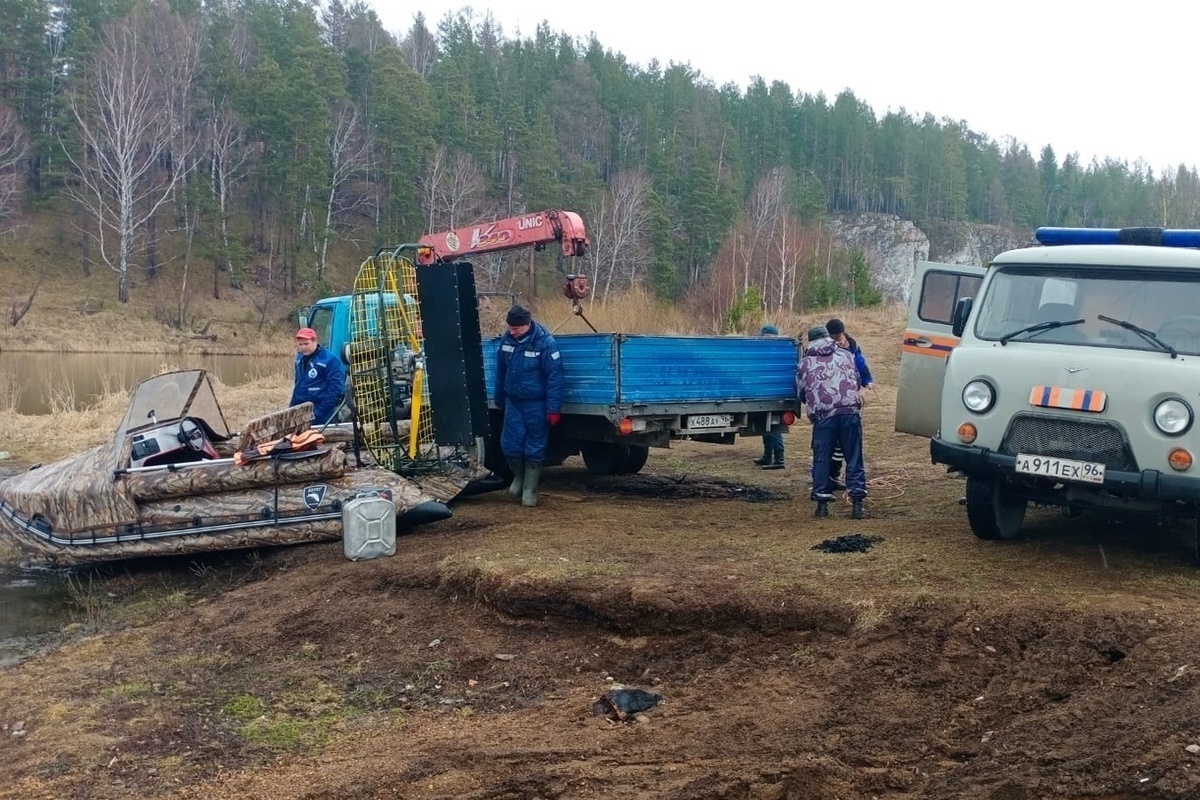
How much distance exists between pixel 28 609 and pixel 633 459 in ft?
19.9

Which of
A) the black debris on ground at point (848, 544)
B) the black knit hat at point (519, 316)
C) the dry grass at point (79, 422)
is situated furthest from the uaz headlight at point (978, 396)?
the dry grass at point (79, 422)

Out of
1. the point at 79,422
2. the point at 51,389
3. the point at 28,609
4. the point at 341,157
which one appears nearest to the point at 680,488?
the point at 28,609

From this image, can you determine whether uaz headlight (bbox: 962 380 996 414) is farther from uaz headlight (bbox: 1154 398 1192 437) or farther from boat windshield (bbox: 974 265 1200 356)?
uaz headlight (bbox: 1154 398 1192 437)

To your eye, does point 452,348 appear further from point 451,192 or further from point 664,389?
point 451,192

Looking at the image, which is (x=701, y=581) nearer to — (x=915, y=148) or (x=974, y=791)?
(x=974, y=791)

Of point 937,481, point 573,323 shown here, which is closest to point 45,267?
point 573,323

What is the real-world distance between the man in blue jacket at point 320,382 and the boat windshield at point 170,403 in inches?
30.6

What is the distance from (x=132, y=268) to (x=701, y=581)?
2022 inches

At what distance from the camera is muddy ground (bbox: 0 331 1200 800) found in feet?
13.4

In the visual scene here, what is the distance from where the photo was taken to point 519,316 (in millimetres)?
9008

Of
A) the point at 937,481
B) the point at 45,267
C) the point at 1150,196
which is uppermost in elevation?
the point at 1150,196

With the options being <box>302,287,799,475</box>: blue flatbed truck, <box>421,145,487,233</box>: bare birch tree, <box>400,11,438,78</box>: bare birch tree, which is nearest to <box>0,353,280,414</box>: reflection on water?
<box>302,287,799,475</box>: blue flatbed truck

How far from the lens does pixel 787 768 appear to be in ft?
13.3

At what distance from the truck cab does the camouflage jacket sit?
1063 mm
